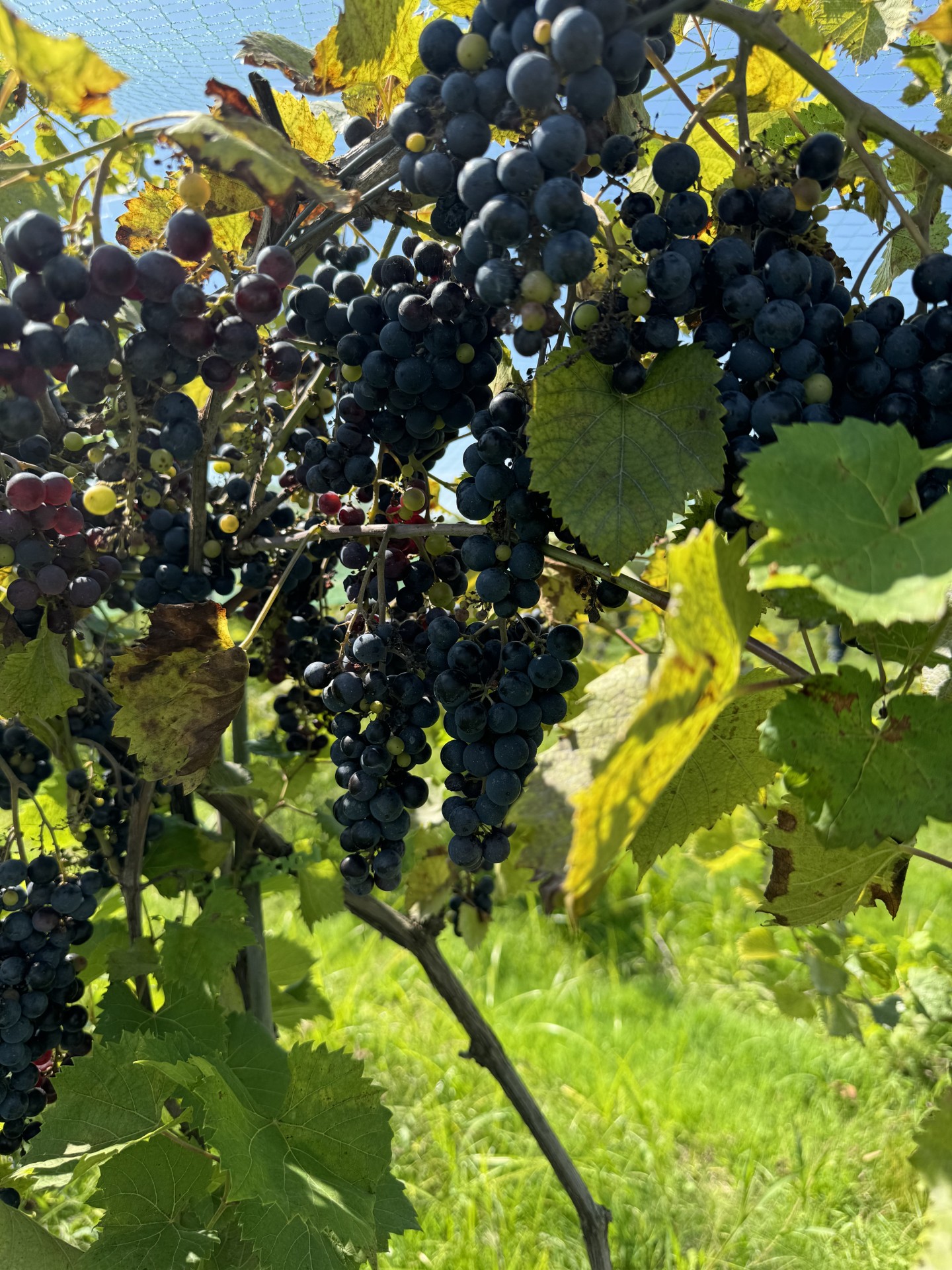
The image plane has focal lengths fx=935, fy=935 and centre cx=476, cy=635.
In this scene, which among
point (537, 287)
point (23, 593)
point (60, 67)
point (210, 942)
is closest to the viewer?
point (537, 287)

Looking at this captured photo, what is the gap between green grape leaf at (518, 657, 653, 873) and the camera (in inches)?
34.4

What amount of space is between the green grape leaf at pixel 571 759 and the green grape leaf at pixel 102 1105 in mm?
531

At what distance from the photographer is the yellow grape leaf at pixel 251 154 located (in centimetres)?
66

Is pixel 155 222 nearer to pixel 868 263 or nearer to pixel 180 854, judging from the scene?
pixel 868 263

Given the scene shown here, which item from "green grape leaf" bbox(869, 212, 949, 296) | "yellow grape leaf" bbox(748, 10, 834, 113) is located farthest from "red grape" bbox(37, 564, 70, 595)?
"green grape leaf" bbox(869, 212, 949, 296)

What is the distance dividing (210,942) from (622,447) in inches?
36.5

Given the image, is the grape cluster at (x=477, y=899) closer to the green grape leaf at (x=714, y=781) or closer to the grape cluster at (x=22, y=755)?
the grape cluster at (x=22, y=755)

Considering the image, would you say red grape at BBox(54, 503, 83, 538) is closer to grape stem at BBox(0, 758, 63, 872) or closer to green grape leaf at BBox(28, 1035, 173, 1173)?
grape stem at BBox(0, 758, 63, 872)

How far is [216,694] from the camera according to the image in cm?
100

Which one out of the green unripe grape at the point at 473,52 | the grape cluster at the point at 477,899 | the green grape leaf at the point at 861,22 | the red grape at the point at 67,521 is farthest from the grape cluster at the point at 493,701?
the grape cluster at the point at 477,899

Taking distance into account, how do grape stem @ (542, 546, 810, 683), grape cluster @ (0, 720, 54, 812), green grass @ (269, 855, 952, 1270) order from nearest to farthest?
grape stem @ (542, 546, 810, 683)
grape cluster @ (0, 720, 54, 812)
green grass @ (269, 855, 952, 1270)

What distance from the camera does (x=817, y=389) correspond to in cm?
74

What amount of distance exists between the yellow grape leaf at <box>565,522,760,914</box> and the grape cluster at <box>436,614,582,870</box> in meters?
0.32

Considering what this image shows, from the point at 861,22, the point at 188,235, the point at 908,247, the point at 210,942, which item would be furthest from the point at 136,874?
the point at 861,22
